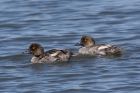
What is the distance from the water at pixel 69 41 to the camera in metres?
16.6

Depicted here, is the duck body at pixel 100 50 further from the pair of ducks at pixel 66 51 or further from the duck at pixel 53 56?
the duck at pixel 53 56

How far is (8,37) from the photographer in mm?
22266

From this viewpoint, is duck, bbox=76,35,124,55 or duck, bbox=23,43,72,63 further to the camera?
duck, bbox=76,35,124,55

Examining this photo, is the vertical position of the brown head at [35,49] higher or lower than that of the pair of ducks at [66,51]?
higher

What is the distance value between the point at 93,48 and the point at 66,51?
4.38ft

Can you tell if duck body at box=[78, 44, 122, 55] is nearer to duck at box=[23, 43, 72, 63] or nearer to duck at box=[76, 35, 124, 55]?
duck at box=[76, 35, 124, 55]

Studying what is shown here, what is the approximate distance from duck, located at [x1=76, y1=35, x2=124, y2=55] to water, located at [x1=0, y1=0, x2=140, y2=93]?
29cm

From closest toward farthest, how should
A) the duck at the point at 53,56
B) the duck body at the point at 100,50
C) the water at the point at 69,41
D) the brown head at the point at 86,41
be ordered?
the water at the point at 69,41, the duck at the point at 53,56, the duck body at the point at 100,50, the brown head at the point at 86,41

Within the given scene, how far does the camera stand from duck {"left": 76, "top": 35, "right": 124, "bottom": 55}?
19.7 meters

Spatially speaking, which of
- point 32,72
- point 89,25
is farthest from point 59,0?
point 32,72

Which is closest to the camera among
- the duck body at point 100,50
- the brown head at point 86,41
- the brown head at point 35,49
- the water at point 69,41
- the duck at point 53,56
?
the water at point 69,41

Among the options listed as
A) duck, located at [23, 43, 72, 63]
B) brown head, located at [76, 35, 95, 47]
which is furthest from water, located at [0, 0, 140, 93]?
brown head, located at [76, 35, 95, 47]

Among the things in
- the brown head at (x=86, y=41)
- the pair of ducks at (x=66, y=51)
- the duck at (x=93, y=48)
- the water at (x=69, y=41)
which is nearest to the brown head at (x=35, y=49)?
the pair of ducks at (x=66, y=51)

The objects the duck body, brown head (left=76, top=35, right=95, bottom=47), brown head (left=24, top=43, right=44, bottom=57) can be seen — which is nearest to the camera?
brown head (left=24, top=43, right=44, bottom=57)
